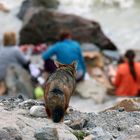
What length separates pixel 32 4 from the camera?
2391 cm

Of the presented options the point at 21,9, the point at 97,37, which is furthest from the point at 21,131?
the point at 21,9

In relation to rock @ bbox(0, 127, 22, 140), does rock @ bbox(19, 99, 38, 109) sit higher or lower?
lower

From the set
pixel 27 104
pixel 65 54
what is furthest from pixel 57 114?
pixel 65 54

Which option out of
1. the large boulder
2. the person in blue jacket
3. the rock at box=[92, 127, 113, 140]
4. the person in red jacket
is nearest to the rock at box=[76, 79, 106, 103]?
the person in blue jacket

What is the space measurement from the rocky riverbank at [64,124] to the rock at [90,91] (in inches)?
227

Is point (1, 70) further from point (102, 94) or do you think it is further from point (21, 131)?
point (21, 131)

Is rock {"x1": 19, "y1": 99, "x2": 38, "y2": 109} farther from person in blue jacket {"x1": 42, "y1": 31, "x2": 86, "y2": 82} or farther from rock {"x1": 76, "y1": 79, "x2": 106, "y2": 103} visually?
rock {"x1": 76, "y1": 79, "x2": 106, "y2": 103}

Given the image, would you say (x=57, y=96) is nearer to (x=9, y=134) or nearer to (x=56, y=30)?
(x=9, y=134)

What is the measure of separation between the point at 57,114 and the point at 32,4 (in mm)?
17888

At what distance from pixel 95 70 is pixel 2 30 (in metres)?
6.68

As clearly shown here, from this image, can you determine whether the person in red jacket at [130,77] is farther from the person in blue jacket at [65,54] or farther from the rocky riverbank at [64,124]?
the rocky riverbank at [64,124]

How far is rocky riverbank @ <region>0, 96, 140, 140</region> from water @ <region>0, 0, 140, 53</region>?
488 inches

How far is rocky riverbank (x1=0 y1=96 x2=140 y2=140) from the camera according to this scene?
18.6 feet

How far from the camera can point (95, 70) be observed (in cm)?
1555
